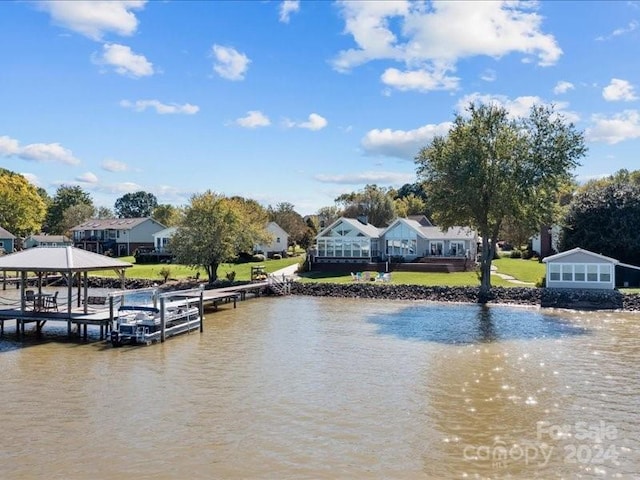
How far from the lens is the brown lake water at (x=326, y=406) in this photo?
1078 cm

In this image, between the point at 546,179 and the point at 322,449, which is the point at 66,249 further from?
the point at 546,179

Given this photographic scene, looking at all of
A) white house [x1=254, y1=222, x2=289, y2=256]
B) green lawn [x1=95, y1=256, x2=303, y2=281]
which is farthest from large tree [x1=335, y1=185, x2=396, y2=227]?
green lawn [x1=95, y1=256, x2=303, y2=281]

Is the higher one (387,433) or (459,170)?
(459,170)

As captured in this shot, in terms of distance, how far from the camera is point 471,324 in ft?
91.9

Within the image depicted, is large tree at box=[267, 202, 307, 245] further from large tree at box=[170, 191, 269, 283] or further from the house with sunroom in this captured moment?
large tree at box=[170, 191, 269, 283]

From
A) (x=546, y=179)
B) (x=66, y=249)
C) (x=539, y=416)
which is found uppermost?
(x=546, y=179)

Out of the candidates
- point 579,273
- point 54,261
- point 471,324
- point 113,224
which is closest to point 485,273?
point 579,273

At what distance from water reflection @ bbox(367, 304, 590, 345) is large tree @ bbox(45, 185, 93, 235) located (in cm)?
9355

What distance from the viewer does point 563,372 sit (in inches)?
709

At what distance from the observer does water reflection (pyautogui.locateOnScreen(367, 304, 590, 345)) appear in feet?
81.0

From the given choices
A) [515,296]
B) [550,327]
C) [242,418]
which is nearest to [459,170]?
[515,296]

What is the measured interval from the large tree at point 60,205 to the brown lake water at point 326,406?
93.8 metres

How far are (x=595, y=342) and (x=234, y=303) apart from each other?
21182 millimetres

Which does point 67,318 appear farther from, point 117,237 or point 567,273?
point 117,237
